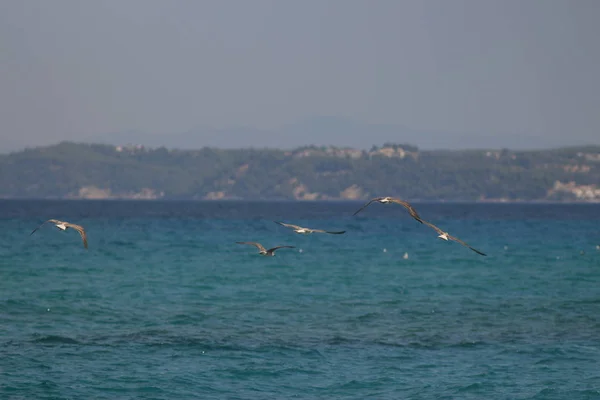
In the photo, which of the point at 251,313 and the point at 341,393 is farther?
the point at 251,313

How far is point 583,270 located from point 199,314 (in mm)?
30847

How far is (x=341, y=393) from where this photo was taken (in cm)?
2553

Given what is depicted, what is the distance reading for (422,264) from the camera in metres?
64.2

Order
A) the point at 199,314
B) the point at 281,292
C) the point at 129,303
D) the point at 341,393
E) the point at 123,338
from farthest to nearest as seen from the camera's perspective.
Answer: the point at 281,292 < the point at 129,303 < the point at 199,314 < the point at 123,338 < the point at 341,393

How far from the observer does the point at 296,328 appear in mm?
34531

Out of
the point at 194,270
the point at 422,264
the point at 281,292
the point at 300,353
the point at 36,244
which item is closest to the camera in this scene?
the point at 300,353

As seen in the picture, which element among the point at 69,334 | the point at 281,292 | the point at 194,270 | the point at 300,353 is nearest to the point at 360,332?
the point at 300,353

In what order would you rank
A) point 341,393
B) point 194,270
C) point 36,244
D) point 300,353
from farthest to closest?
point 36,244
point 194,270
point 300,353
point 341,393

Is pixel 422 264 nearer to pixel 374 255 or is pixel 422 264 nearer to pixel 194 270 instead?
pixel 374 255

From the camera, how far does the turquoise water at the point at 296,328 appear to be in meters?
26.2

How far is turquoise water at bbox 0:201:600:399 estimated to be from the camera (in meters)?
26.2

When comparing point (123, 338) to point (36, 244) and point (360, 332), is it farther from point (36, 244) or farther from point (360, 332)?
point (36, 244)

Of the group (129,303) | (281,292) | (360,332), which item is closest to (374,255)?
(281,292)

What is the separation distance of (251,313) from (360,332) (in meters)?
6.53
